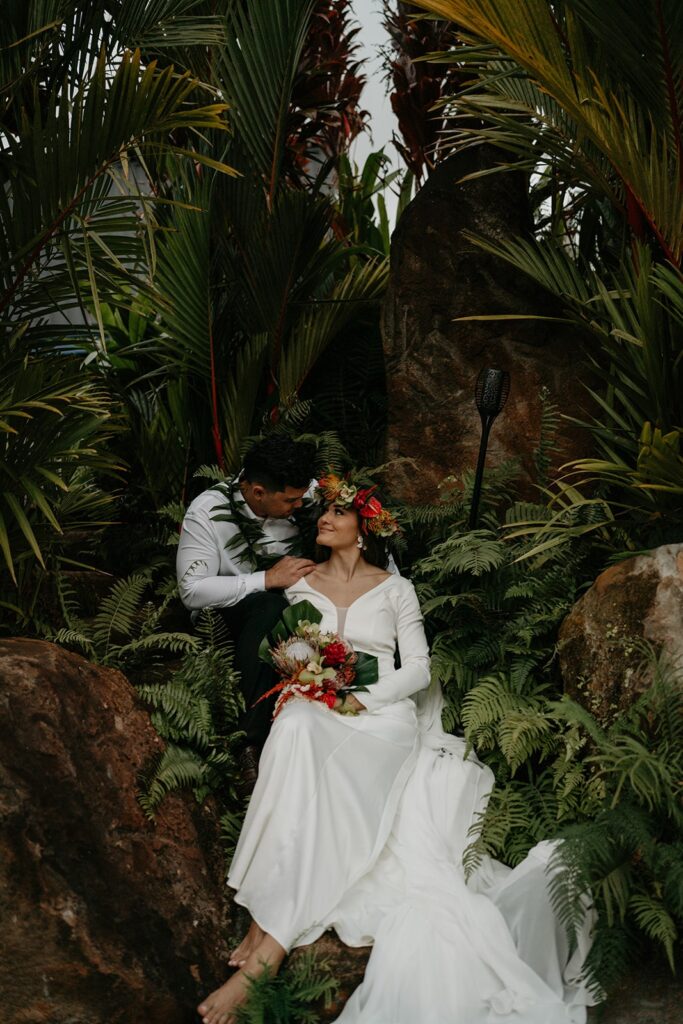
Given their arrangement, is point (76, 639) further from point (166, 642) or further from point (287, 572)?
point (287, 572)

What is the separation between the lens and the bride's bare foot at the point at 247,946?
13.7 feet

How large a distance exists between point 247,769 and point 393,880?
91 cm

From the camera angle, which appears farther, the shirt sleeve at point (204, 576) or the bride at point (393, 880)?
the shirt sleeve at point (204, 576)

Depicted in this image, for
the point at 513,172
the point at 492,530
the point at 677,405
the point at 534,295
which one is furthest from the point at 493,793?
the point at 513,172

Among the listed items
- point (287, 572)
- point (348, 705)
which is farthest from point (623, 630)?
point (287, 572)

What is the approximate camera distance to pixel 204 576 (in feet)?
18.1

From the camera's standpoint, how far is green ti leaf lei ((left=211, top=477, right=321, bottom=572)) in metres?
5.62

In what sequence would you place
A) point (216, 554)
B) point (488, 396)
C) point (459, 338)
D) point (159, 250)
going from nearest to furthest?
point (488, 396) → point (216, 554) → point (459, 338) → point (159, 250)

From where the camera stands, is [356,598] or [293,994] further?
[356,598]

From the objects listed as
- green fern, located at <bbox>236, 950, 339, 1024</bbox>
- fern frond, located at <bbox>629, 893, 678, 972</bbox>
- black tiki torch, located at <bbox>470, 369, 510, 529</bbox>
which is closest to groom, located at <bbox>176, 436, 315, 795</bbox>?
black tiki torch, located at <bbox>470, 369, 510, 529</bbox>

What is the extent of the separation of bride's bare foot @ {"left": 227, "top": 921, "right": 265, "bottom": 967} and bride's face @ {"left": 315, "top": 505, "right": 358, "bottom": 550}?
5.70ft

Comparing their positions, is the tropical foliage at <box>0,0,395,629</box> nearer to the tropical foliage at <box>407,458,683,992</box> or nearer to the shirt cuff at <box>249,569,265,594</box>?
the shirt cuff at <box>249,569,265,594</box>

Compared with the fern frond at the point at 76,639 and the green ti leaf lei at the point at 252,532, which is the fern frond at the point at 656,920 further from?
the fern frond at the point at 76,639

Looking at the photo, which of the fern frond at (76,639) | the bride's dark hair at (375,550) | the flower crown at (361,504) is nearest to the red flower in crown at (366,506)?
the flower crown at (361,504)
